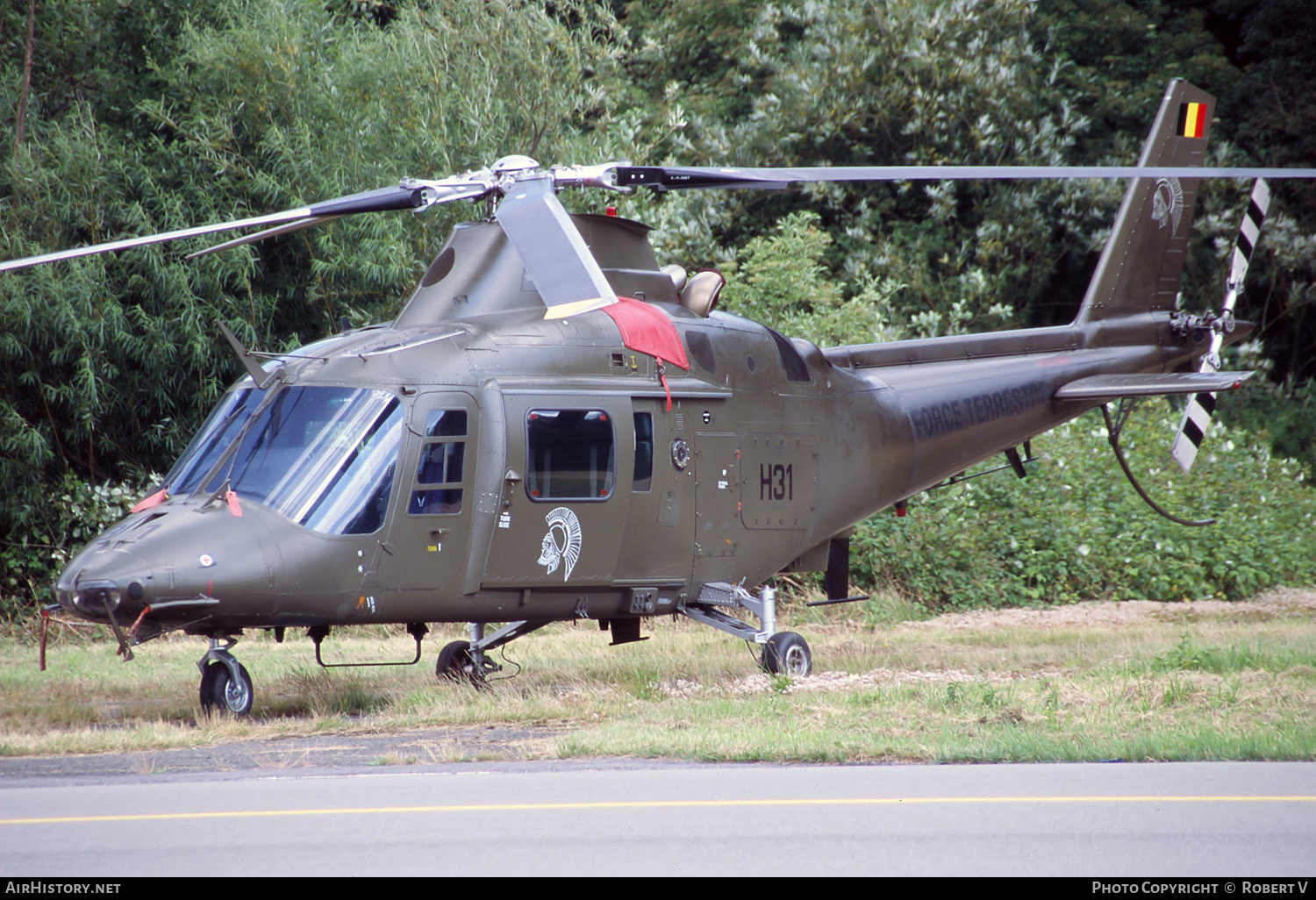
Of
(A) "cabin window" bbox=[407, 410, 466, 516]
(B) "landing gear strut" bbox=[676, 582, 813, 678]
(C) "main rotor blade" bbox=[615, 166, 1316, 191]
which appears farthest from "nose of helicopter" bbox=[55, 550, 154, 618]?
(B) "landing gear strut" bbox=[676, 582, 813, 678]

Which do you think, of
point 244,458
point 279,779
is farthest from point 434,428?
point 279,779

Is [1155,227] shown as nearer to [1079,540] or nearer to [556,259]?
[1079,540]

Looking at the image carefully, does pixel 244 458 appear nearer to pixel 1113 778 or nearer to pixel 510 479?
pixel 510 479

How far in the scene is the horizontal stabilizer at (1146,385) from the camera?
11.4 m

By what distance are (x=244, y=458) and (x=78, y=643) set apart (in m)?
7.08

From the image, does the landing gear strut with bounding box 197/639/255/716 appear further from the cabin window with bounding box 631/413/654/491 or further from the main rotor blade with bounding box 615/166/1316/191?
the main rotor blade with bounding box 615/166/1316/191

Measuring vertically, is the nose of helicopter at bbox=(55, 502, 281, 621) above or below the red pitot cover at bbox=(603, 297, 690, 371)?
below

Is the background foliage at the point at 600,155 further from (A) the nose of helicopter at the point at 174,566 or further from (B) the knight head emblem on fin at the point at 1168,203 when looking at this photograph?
(A) the nose of helicopter at the point at 174,566

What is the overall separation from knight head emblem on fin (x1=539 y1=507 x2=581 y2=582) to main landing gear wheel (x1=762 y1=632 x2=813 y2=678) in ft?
6.26

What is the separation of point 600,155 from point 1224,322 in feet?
26.2

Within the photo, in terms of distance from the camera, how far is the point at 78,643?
14.4m

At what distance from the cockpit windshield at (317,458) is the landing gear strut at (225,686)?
1.13 meters

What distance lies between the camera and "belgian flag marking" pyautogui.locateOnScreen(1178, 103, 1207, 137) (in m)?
13.7

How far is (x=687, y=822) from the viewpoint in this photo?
5.13 m
